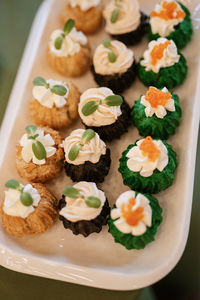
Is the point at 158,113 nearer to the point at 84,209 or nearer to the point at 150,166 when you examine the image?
the point at 150,166

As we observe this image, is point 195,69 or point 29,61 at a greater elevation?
point 195,69

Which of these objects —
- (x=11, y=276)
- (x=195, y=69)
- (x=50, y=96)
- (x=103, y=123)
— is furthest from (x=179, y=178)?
(x=11, y=276)

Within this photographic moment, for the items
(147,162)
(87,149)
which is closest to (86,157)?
(87,149)

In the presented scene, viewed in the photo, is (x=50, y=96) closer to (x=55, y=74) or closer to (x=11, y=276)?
(x=55, y=74)

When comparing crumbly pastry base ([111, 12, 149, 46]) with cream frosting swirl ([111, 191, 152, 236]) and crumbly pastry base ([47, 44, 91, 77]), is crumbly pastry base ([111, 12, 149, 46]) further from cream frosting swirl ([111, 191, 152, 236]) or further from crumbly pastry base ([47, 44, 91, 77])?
Answer: cream frosting swirl ([111, 191, 152, 236])

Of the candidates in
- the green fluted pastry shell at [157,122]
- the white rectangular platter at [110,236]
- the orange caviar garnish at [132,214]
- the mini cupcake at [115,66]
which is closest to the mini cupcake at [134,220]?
the orange caviar garnish at [132,214]

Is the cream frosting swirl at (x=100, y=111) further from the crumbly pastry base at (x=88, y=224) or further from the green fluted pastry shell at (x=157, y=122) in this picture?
the crumbly pastry base at (x=88, y=224)
